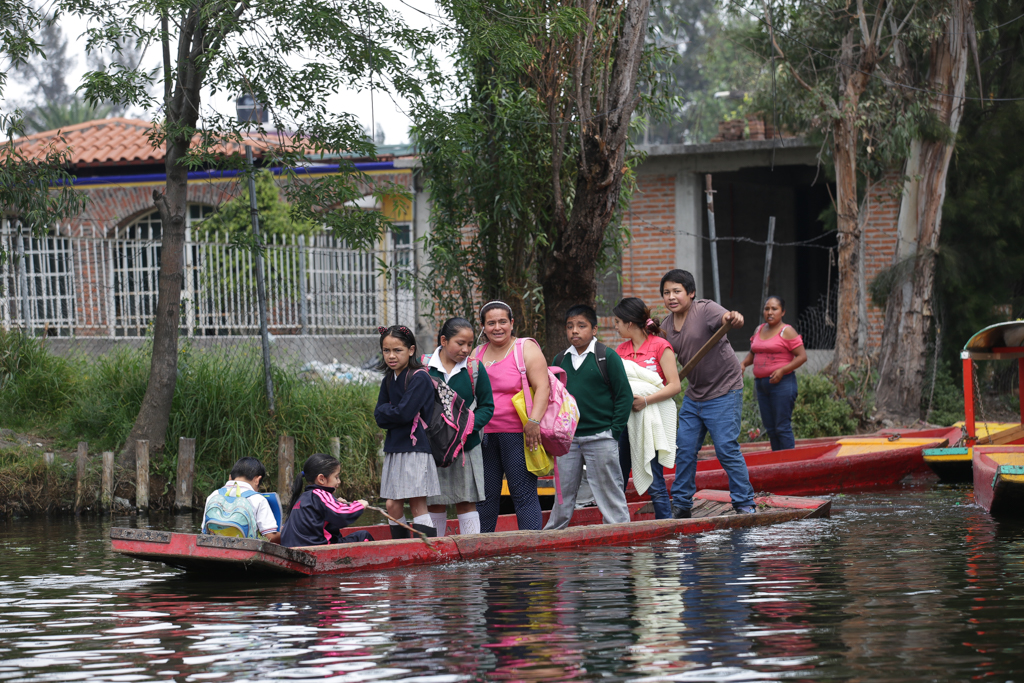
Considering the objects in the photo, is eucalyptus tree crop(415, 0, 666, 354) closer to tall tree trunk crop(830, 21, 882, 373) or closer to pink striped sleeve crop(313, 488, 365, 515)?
tall tree trunk crop(830, 21, 882, 373)

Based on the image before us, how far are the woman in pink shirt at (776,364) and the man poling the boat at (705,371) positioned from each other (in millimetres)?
2522

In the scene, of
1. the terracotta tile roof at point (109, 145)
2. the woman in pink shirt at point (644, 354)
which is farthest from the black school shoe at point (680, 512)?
the terracotta tile roof at point (109, 145)

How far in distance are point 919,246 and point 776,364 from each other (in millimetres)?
6271

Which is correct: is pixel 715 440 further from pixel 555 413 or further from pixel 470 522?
pixel 470 522

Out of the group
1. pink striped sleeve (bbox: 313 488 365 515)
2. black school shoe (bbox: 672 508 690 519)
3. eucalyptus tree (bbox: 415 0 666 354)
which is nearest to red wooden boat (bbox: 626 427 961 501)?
black school shoe (bbox: 672 508 690 519)

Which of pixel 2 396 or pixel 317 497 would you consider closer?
pixel 317 497

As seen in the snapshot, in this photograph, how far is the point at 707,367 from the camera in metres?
8.39

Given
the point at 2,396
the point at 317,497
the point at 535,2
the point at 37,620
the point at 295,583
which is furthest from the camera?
the point at 2,396

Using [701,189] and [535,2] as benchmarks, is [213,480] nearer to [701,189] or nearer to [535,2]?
[535,2]

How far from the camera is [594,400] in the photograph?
7762 mm

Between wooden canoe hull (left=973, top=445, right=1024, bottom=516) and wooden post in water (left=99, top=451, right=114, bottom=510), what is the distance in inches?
312

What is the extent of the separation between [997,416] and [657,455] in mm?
10812

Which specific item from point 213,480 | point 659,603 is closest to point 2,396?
point 213,480

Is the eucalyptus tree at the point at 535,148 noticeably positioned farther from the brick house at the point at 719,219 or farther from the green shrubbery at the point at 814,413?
the green shrubbery at the point at 814,413
